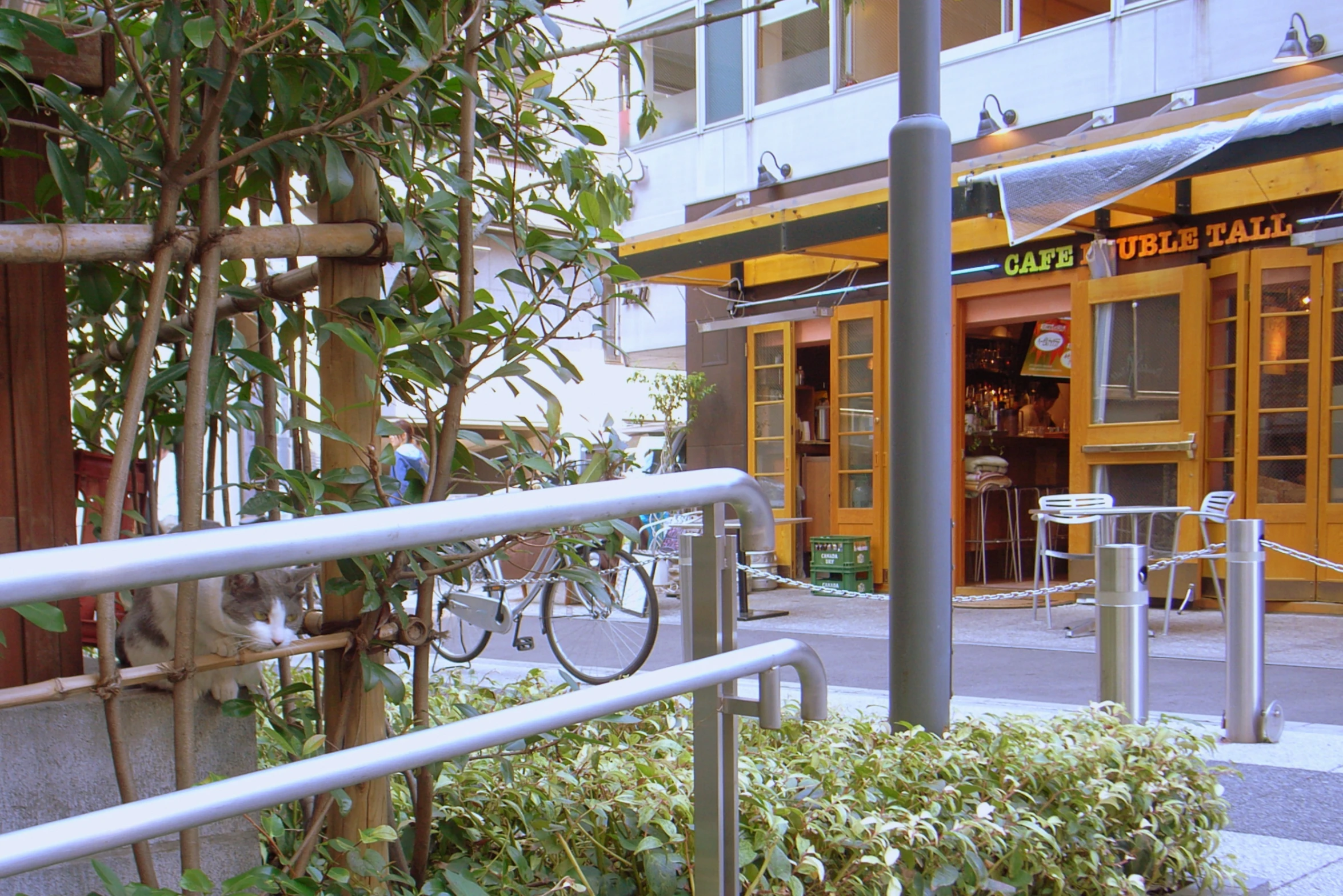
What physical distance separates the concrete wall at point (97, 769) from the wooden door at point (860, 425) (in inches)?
360

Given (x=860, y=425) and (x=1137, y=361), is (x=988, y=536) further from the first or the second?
(x=1137, y=361)

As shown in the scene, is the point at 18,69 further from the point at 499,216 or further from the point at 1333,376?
the point at 1333,376

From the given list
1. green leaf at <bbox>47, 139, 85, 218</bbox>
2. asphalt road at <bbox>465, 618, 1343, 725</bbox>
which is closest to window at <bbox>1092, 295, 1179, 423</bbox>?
asphalt road at <bbox>465, 618, 1343, 725</bbox>

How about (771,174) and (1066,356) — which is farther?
(771,174)

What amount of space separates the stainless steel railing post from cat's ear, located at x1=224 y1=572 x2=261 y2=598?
0.89 metres

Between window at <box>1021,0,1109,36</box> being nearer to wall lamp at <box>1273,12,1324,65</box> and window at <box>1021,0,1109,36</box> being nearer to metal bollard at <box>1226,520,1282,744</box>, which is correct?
wall lamp at <box>1273,12,1324,65</box>

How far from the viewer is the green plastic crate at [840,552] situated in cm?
1047

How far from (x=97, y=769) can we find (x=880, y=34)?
11.0 m

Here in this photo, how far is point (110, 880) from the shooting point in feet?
4.80

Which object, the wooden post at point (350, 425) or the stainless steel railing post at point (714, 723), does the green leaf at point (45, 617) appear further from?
the stainless steel railing post at point (714, 723)

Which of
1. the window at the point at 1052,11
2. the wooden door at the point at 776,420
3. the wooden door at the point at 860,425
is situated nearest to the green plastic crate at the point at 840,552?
the wooden door at the point at 860,425

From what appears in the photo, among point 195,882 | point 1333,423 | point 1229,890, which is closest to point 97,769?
point 195,882

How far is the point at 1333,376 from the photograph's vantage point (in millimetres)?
7785

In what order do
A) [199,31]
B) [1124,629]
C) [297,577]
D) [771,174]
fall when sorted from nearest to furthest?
[199,31] < [297,577] < [1124,629] < [771,174]
